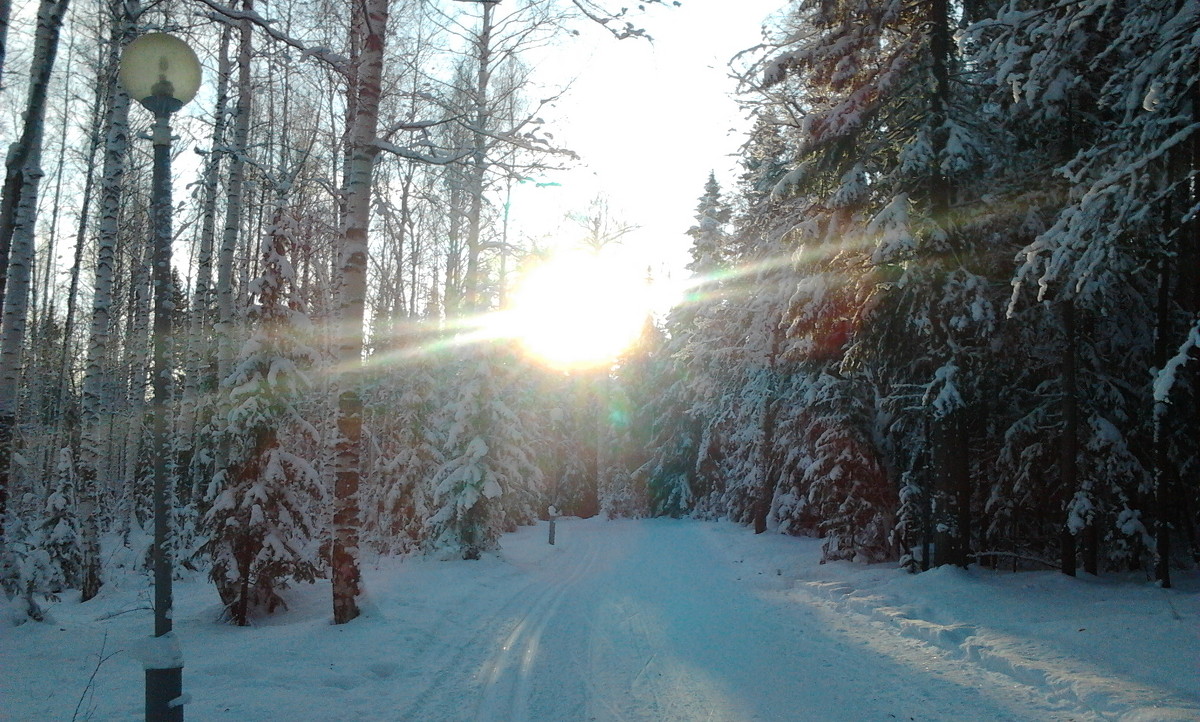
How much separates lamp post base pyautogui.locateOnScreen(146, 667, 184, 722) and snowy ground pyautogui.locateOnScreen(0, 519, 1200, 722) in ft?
2.82

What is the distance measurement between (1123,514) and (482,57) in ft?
50.8

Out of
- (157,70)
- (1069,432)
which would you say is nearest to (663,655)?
(1069,432)

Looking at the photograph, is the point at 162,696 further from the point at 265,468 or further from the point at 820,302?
the point at 820,302

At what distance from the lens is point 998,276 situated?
42.0ft

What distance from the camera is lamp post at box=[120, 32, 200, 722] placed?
4.70 meters

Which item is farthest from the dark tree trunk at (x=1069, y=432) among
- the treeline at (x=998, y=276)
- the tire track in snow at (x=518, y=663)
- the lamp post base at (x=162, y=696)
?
the lamp post base at (x=162, y=696)

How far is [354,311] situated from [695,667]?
241 inches

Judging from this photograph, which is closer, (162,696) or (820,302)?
(162,696)

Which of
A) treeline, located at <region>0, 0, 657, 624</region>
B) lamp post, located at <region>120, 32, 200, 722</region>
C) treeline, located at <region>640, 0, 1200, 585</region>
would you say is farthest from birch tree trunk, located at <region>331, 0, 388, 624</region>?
treeline, located at <region>640, 0, 1200, 585</region>

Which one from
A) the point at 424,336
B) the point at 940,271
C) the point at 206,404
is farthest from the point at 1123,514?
the point at 424,336

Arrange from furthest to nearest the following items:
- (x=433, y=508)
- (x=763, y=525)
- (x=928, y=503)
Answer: (x=763, y=525), (x=433, y=508), (x=928, y=503)

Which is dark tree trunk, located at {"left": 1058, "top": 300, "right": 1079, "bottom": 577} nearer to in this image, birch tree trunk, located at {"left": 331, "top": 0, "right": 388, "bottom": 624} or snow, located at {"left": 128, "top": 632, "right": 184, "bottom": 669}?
birch tree trunk, located at {"left": 331, "top": 0, "right": 388, "bottom": 624}

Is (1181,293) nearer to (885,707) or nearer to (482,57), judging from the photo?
(885,707)

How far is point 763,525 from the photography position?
84.6 feet
